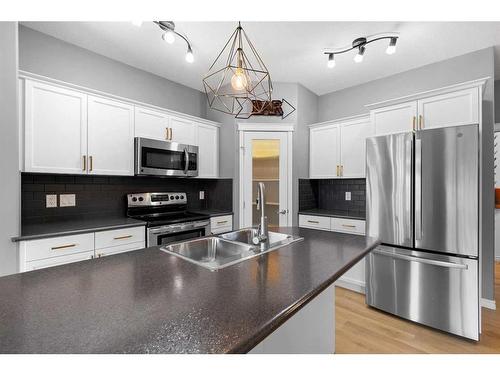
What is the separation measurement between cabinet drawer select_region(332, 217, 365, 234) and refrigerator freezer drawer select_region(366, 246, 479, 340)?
1.35 ft

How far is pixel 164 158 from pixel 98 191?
2.67 feet

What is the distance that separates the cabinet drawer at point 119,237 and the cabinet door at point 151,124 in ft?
3.56

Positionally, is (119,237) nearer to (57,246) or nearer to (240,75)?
(57,246)

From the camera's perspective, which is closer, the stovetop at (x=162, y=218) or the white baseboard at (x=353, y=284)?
the stovetop at (x=162, y=218)

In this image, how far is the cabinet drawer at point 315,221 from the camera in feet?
10.5

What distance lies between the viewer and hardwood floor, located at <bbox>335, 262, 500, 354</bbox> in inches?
78.1

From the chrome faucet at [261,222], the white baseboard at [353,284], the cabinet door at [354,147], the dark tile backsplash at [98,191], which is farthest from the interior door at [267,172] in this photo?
the chrome faucet at [261,222]

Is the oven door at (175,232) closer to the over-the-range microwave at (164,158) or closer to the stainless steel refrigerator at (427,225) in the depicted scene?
the over-the-range microwave at (164,158)

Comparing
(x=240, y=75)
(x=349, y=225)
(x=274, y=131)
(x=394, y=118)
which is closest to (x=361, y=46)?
(x=394, y=118)

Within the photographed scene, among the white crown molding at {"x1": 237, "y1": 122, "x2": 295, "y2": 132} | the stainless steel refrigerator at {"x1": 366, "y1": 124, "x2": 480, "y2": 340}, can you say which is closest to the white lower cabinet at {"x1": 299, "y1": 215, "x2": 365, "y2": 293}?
the stainless steel refrigerator at {"x1": 366, "y1": 124, "x2": 480, "y2": 340}

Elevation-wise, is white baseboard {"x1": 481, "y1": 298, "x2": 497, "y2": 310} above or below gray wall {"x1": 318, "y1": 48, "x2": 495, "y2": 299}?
below

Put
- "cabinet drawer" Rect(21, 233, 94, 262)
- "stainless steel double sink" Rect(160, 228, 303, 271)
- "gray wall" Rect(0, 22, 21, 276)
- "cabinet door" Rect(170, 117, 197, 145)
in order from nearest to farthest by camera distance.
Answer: "stainless steel double sink" Rect(160, 228, 303, 271), "gray wall" Rect(0, 22, 21, 276), "cabinet drawer" Rect(21, 233, 94, 262), "cabinet door" Rect(170, 117, 197, 145)

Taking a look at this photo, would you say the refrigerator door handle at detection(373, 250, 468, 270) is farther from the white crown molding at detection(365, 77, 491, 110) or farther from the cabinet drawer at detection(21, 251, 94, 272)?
the cabinet drawer at detection(21, 251, 94, 272)

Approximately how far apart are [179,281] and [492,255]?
126 inches
